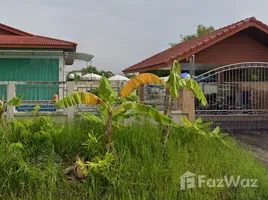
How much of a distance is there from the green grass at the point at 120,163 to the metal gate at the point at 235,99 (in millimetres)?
4095

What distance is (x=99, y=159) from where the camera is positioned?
5.14 meters

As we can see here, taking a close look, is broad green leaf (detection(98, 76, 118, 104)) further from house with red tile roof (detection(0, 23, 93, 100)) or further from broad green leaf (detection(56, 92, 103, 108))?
house with red tile roof (detection(0, 23, 93, 100))

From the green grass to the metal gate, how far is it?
4095 mm

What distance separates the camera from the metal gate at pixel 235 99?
10562 millimetres

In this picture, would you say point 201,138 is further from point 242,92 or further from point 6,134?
point 242,92

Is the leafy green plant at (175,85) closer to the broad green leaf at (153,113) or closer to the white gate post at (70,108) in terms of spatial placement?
the broad green leaf at (153,113)

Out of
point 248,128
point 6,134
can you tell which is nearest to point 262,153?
point 248,128

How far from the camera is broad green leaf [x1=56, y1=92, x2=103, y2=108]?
5531 mm

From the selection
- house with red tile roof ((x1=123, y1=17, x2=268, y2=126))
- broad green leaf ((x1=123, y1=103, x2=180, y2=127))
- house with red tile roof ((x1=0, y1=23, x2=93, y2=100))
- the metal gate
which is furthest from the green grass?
house with red tile roof ((x1=0, y1=23, x2=93, y2=100))

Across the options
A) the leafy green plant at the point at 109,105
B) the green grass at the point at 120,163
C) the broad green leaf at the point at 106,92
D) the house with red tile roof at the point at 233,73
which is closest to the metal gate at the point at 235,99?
the house with red tile roof at the point at 233,73

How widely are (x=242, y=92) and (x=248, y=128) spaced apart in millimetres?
1327

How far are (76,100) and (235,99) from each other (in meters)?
7.11

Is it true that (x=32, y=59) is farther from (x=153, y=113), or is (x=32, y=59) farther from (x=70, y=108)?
(x=153, y=113)

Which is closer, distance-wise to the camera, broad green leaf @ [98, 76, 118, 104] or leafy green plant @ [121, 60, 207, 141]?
broad green leaf @ [98, 76, 118, 104]
